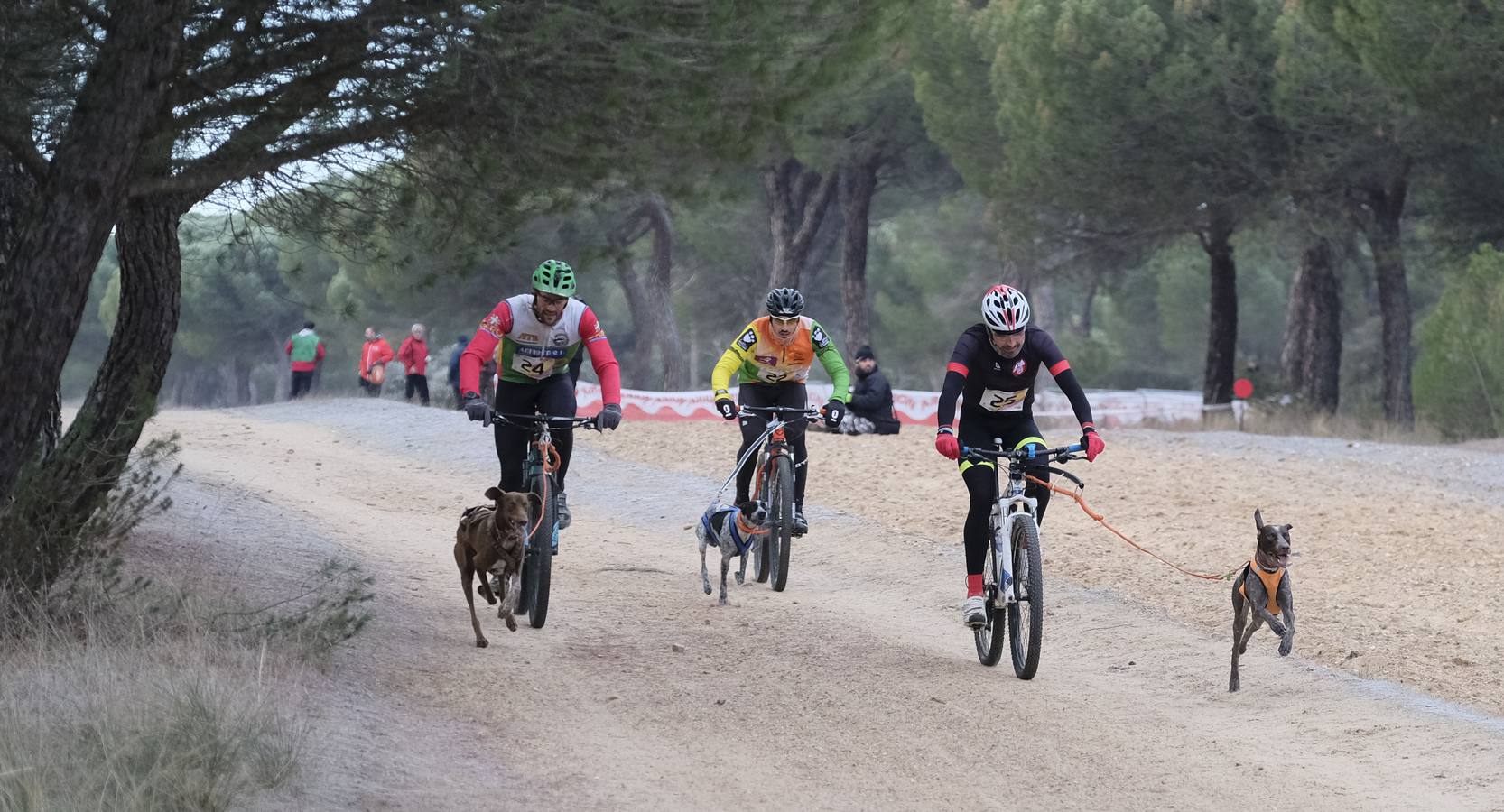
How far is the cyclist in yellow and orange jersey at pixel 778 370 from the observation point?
1118 cm

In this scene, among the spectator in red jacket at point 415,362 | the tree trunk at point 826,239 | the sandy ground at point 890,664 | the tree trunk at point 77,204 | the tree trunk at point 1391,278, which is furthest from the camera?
the tree trunk at point 826,239

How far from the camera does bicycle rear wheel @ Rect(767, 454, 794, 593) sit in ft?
36.7

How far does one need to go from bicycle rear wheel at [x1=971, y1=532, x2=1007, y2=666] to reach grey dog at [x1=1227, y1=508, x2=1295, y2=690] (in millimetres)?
1233

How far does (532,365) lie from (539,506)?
94cm

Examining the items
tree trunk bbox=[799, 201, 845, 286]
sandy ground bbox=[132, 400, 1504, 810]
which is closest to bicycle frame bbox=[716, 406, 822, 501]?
sandy ground bbox=[132, 400, 1504, 810]

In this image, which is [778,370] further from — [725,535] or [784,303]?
[725,535]

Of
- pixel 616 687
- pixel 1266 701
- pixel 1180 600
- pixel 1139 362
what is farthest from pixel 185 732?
pixel 1139 362

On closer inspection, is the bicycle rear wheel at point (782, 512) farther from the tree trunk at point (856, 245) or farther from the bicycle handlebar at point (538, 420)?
the tree trunk at point (856, 245)

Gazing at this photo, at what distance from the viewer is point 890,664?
9352 mm

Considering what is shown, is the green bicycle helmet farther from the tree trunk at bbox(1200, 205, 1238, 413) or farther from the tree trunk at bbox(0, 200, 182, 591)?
the tree trunk at bbox(1200, 205, 1238, 413)

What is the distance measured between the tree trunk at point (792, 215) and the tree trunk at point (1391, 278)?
1409 cm

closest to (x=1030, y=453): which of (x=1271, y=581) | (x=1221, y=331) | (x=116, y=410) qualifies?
(x=1271, y=581)

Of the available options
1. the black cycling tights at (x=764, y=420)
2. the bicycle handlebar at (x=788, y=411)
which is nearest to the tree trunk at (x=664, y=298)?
the black cycling tights at (x=764, y=420)

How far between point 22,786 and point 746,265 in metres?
49.3
